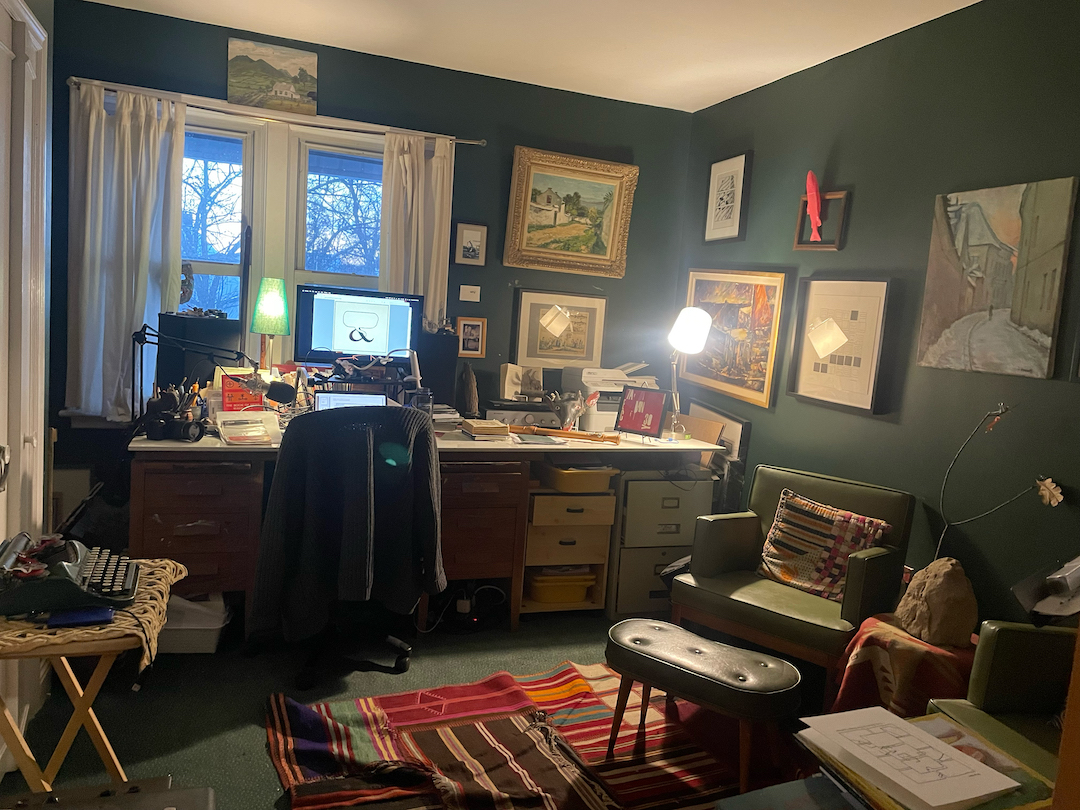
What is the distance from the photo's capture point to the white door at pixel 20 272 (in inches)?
82.9

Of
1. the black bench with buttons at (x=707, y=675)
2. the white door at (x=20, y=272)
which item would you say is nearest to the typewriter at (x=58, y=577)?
the white door at (x=20, y=272)

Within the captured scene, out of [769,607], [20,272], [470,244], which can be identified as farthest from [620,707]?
[470,244]

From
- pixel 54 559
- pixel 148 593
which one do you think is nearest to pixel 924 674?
pixel 148 593

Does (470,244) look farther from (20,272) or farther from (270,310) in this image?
(20,272)

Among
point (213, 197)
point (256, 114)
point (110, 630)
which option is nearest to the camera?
point (110, 630)

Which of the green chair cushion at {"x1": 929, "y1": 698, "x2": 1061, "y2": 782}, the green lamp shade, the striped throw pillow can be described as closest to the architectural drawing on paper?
the green chair cushion at {"x1": 929, "y1": 698, "x2": 1061, "y2": 782}

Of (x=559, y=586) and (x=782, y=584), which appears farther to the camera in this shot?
(x=559, y=586)

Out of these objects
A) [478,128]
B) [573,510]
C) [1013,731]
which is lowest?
[1013,731]

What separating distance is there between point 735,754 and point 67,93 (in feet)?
11.8

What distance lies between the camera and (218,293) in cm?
374

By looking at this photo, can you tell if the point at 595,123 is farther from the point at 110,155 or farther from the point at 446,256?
the point at 110,155

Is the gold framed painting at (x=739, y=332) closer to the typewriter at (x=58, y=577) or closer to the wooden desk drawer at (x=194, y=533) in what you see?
the wooden desk drawer at (x=194, y=533)

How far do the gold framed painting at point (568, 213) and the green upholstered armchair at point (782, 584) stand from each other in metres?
1.54

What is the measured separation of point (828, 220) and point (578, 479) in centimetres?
149
